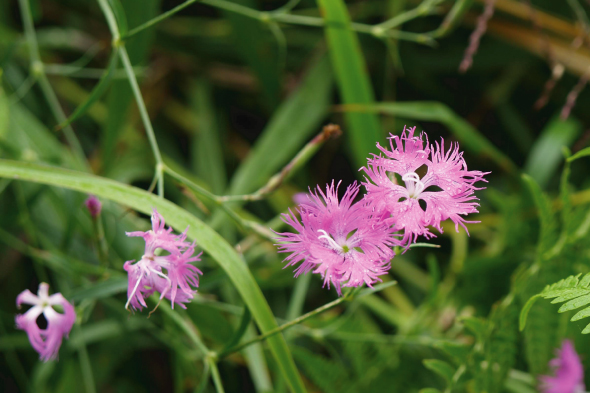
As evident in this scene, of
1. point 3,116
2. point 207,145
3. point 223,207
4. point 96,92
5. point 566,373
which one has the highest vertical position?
point 207,145

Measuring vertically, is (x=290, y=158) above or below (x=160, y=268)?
above

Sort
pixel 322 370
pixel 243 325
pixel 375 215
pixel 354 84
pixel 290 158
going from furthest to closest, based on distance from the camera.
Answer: pixel 290 158
pixel 354 84
pixel 322 370
pixel 243 325
pixel 375 215

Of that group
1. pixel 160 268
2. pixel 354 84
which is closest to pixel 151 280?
pixel 160 268

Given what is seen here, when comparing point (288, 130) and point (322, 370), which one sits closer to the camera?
point (322, 370)

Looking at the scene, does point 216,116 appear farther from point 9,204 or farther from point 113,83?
point 9,204

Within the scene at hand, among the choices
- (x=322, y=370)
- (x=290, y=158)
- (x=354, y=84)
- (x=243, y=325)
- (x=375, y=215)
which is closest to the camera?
(x=375, y=215)

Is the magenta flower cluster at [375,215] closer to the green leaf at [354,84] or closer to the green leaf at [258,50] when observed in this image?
the green leaf at [354,84]

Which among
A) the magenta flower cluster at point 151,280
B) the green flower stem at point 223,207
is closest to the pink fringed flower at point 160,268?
the magenta flower cluster at point 151,280

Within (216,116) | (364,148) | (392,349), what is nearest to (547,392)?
(392,349)

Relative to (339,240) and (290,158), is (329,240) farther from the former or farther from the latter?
(290,158)
